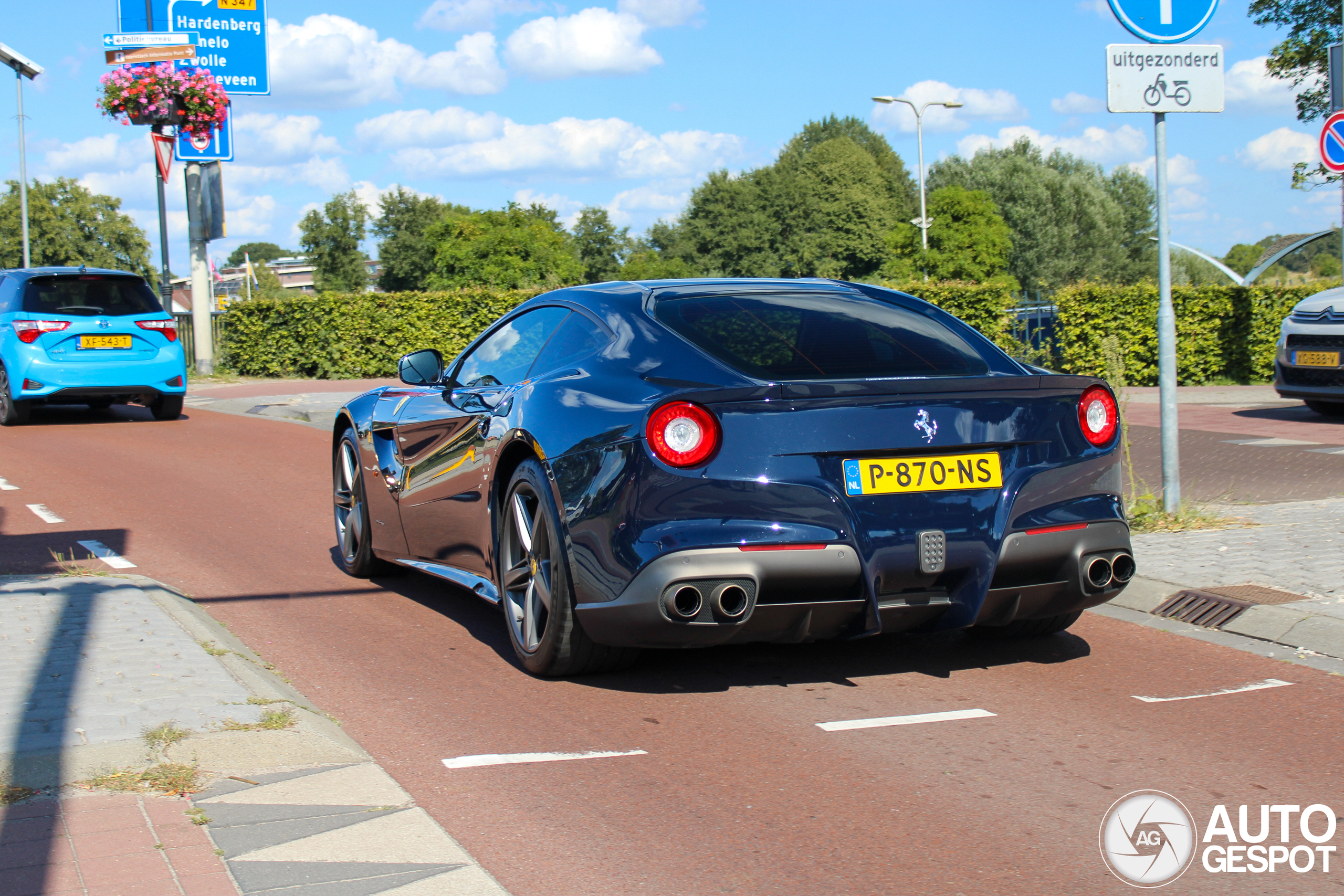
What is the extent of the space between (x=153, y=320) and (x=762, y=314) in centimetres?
1298

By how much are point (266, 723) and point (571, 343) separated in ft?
6.14

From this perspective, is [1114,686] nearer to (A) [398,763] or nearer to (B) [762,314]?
(B) [762,314]

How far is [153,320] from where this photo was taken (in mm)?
16125

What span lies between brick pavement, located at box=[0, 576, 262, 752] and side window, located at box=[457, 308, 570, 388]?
162 cm

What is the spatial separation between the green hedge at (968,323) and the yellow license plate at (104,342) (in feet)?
22.6

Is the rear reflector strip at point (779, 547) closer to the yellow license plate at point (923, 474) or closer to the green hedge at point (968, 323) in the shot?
the yellow license plate at point (923, 474)

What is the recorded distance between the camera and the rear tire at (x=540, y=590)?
466 centimetres

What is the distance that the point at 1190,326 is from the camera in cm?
2244

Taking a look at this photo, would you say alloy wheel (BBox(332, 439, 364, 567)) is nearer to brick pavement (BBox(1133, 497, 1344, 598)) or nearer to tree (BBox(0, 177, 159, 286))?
brick pavement (BBox(1133, 497, 1344, 598))

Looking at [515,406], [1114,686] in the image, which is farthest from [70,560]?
[1114,686]

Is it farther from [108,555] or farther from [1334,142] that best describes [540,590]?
[1334,142]

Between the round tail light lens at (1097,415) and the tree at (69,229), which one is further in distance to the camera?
the tree at (69,229)

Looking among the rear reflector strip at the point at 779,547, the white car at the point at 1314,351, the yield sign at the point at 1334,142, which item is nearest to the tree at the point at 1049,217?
the white car at the point at 1314,351

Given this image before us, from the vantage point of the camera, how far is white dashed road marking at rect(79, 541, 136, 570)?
7250 mm
